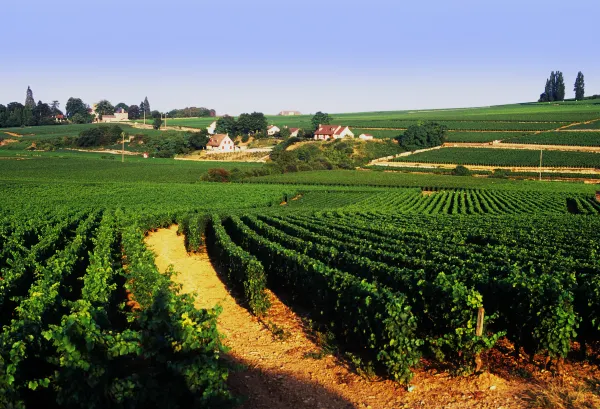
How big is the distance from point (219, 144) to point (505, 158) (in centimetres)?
6333

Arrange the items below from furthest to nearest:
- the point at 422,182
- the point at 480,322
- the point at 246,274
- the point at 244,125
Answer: the point at 244,125 → the point at 422,182 → the point at 246,274 → the point at 480,322

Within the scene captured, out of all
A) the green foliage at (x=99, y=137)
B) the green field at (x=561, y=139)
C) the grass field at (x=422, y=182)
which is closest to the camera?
the grass field at (x=422, y=182)

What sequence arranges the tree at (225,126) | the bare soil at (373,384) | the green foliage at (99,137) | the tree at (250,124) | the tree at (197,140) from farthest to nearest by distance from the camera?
the tree at (225,126)
the tree at (250,124)
the green foliage at (99,137)
the tree at (197,140)
the bare soil at (373,384)

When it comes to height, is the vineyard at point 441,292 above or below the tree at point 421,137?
below

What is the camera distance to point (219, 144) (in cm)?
12775

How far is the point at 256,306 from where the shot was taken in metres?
16.7

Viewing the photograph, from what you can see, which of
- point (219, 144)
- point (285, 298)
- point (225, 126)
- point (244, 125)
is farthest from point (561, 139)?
point (285, 298)

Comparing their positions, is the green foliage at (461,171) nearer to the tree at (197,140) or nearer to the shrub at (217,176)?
the shrub at (217,176)

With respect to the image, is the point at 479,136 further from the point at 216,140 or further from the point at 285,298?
the point at 285,298

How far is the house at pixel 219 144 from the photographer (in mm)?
127625

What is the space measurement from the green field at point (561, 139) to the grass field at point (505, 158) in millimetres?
8187

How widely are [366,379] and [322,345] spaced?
8.07ft

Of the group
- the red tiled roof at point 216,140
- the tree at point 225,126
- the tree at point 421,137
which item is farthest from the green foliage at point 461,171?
the tree at point 225,126

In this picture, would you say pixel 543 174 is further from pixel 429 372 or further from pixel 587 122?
pixel 429 372
